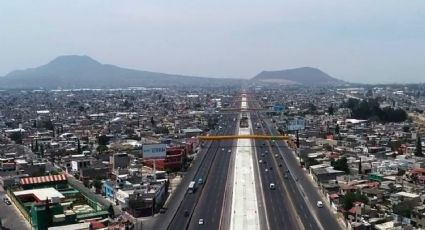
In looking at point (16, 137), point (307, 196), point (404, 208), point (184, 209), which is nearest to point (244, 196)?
point (307, 196)

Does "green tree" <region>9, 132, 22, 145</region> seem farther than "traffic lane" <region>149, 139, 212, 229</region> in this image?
Yes

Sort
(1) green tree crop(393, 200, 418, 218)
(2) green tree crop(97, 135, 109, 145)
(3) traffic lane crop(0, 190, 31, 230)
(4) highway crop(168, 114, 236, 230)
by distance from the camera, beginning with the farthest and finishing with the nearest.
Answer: (2) green tree crop(97, 135, 109, 145) → (3) traffic lane crop(0, 190, 31, 230) → (4) highway crop(168, 114, 236, 230) → (1) green tree crop(393, 200, 418, 218)

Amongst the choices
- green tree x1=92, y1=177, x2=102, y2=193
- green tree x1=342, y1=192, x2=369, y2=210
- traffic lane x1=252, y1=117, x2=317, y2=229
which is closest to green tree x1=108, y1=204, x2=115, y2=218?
green tree x1=92, y1=177, x2=102, y2=193

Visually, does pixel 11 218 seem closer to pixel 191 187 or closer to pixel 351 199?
pixel 191 187

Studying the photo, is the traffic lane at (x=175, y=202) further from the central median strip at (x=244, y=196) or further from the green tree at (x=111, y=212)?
the central median strip at (x=244, y=196)

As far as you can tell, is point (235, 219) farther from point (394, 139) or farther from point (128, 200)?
point (394, 139)

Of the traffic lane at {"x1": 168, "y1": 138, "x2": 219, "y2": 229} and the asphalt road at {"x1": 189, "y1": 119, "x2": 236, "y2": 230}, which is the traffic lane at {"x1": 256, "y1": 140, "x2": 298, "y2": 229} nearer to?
the asphalt road at {"x1": 189, "y1": 119, "x2": 236, "y2": 230}
